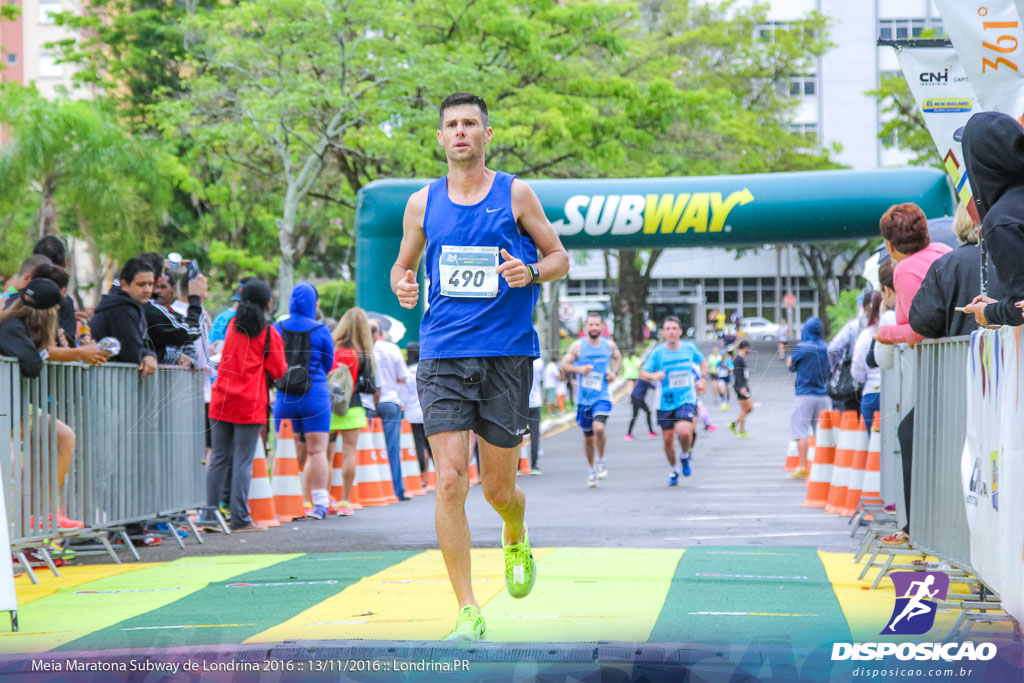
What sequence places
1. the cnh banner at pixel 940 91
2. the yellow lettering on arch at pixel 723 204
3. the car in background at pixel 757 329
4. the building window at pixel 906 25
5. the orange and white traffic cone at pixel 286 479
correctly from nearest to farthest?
the cnh banner at pixel 940 91, the orange and white traffic cone at pixel 286 479, the car in background at pixel 757 329, the yellow lettering on arch at pixel 723 204, the building window at pixel 906 25

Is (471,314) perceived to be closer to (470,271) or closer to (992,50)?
(470,271)

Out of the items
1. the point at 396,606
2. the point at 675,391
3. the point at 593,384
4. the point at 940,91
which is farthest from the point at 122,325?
the point at 675,391

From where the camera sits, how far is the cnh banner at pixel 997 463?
4.57m

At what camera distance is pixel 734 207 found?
1558cm

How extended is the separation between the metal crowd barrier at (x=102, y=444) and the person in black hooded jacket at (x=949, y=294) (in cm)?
464

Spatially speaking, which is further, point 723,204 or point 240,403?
point 723,204

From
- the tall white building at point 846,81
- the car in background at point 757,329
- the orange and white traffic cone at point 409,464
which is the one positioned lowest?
the orange and white traffic cone at point 409,464

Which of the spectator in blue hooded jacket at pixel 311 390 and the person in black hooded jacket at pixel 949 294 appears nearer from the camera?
the person in black hooded jacket at pixel 949 294

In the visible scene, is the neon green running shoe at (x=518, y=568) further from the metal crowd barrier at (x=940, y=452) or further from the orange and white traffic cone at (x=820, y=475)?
the orange and white traffic cone at (x=820, y=475)

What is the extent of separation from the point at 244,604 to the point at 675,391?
9067mm

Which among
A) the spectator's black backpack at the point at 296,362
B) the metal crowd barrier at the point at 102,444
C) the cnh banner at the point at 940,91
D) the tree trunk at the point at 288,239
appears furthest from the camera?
the tree trunk at the point at 288,239

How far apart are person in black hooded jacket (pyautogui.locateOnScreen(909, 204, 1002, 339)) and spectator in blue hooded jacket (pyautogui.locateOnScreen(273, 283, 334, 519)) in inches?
247

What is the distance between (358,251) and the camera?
16828 mm

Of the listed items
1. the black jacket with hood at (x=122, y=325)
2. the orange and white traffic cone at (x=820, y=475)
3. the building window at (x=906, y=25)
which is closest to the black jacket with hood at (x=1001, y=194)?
the black jacket with hood at (x=122, y=325)
